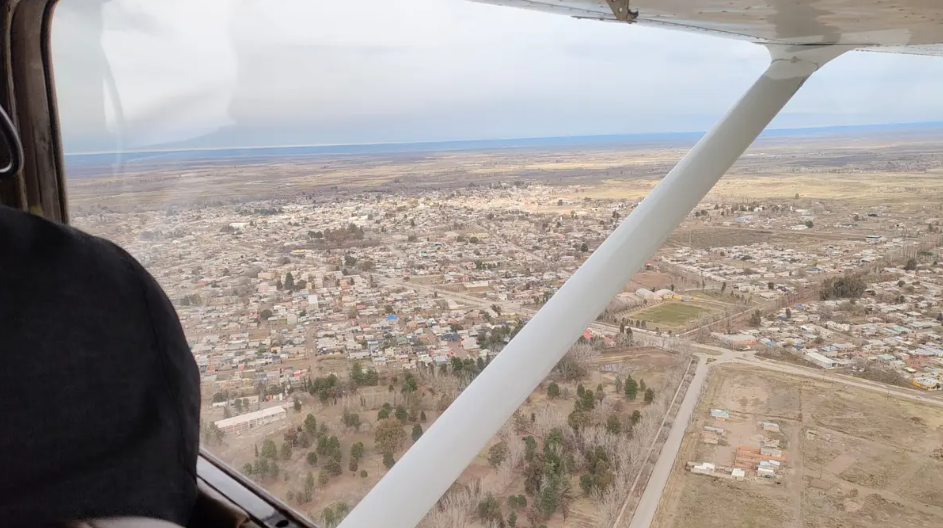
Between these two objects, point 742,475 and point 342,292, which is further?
point 342,292

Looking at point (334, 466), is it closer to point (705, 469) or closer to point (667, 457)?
point (667, 457)

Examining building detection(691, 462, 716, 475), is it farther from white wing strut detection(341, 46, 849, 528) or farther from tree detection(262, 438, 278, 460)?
tree detection(262, 438, 278, 460)

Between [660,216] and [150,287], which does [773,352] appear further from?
[150,287]

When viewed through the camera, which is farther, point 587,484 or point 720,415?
point 720,415

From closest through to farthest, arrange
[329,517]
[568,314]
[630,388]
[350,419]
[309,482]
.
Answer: [568,314], [329,517], [309,482], [350,419], [630,388]

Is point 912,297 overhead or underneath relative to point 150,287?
underneath

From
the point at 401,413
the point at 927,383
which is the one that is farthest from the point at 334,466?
the point at 927,383

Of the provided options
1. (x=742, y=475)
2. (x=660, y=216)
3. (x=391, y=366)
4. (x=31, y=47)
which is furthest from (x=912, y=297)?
(x=31, y=47)

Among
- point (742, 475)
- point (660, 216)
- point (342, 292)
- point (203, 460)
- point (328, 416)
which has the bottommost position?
point (742, 475)
